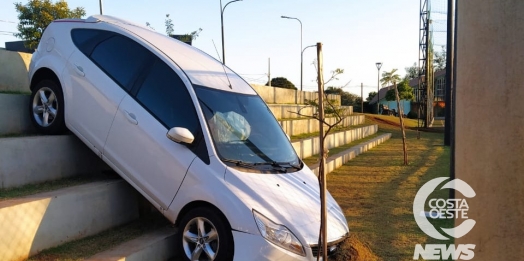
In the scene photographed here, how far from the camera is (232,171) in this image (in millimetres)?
4848

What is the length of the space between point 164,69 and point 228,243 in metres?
2.25

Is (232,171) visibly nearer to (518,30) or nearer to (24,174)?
(24,174)

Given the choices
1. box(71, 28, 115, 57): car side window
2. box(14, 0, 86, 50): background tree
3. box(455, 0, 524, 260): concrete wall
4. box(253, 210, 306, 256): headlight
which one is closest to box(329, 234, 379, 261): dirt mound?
box(253, 210, 306, 256): headlight

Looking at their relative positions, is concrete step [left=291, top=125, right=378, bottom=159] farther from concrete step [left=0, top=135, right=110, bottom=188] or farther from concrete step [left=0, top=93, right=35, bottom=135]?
concrete step [left=0, top=93, right=35, bottom=135]

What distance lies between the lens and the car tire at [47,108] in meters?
6.10

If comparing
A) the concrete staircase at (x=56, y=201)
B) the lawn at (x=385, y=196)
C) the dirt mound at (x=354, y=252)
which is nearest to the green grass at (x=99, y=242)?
the concrete staircase at (x=56, y=201)

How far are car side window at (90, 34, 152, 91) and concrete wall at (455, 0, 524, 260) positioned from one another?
12.4 ft

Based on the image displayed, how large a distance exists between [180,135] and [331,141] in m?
12.4

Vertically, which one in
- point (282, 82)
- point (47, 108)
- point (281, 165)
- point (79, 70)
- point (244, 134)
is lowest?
point (281, 165)

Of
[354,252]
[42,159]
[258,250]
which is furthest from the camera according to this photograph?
[42,159]

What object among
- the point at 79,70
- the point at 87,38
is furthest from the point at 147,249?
the point at 87,38

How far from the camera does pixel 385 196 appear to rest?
8.91 meters

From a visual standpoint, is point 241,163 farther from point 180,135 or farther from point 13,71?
point 13,71

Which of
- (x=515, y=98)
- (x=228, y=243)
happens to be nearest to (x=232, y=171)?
(x=228, y=243)
